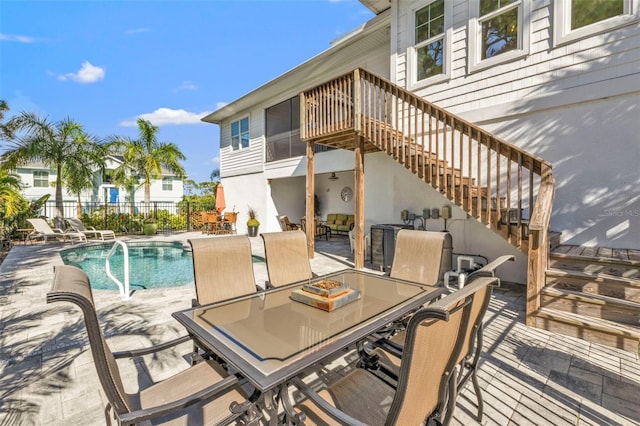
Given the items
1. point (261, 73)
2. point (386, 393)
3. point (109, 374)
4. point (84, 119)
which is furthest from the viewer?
point (261, 73)

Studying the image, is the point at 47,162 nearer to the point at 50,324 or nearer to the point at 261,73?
the point at 261,73

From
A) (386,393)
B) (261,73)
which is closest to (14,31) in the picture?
(261,73)

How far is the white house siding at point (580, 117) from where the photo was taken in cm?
421

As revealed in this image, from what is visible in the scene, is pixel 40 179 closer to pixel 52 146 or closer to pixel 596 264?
pixel 52 146

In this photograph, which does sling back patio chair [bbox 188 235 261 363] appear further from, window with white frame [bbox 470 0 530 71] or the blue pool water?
window with white frame [bbox 470 0 530 71]

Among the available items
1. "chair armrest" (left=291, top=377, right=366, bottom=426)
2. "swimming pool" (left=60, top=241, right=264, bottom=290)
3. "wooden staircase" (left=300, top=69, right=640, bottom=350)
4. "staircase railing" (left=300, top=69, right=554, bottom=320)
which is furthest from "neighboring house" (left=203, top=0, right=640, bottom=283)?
"swimming pool" (left=60, top=241, right=264, bottom=290)

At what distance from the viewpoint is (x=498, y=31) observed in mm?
5477

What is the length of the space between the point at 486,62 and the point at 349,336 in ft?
19.8

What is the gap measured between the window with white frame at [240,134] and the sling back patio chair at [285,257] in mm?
10232

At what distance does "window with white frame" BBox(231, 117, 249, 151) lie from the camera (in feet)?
42.0

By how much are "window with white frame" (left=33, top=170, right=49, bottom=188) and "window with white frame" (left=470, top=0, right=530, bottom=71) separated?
29021 millimetres

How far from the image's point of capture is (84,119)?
1185 cm

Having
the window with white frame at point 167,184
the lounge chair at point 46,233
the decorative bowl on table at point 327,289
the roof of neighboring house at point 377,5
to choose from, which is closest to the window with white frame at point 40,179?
the window with white frame at point 167,184

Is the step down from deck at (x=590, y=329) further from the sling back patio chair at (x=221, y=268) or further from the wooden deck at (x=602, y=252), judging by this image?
the sling back patio chair at (x=221, y=268)
